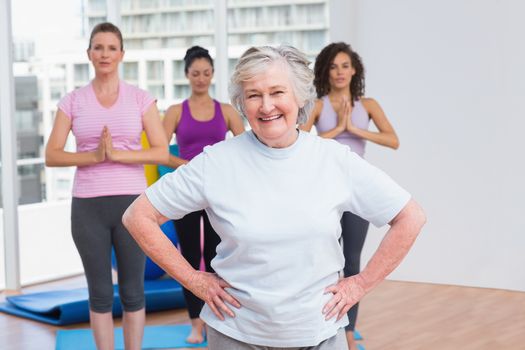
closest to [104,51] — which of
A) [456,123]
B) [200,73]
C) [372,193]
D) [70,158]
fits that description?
[70,158]

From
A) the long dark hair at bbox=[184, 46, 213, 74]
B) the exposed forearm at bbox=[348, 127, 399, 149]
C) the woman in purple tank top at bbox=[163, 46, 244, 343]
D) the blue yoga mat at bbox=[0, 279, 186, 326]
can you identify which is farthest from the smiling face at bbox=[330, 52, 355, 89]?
the blue yoga mat at bbox=[0, 279, 186, 326]

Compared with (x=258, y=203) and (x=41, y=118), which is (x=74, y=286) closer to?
(x=41, y=118)

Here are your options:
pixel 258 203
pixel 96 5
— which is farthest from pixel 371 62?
pixel 258 203

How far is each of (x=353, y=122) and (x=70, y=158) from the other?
1.46 metres

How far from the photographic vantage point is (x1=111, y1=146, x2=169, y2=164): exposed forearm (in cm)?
376

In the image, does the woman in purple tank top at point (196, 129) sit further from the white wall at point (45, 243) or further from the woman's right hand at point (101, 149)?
the white wall at point (45, 243)

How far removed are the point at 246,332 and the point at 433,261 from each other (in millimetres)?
4314

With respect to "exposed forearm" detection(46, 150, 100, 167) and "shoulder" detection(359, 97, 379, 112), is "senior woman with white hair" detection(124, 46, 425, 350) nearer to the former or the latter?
"exposed forearm" detection(46, 150, 100, 167)

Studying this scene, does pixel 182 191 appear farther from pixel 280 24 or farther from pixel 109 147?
pixel 280 24

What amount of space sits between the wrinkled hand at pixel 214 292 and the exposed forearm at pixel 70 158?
161 centimetres

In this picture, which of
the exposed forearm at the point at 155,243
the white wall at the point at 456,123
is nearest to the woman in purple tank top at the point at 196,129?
the white wall at the point at 456,123

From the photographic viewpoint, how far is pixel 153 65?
7117mm

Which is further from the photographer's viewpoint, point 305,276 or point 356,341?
point 356,341

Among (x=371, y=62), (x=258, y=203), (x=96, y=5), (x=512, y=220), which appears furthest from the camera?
(x=96, y=5)
